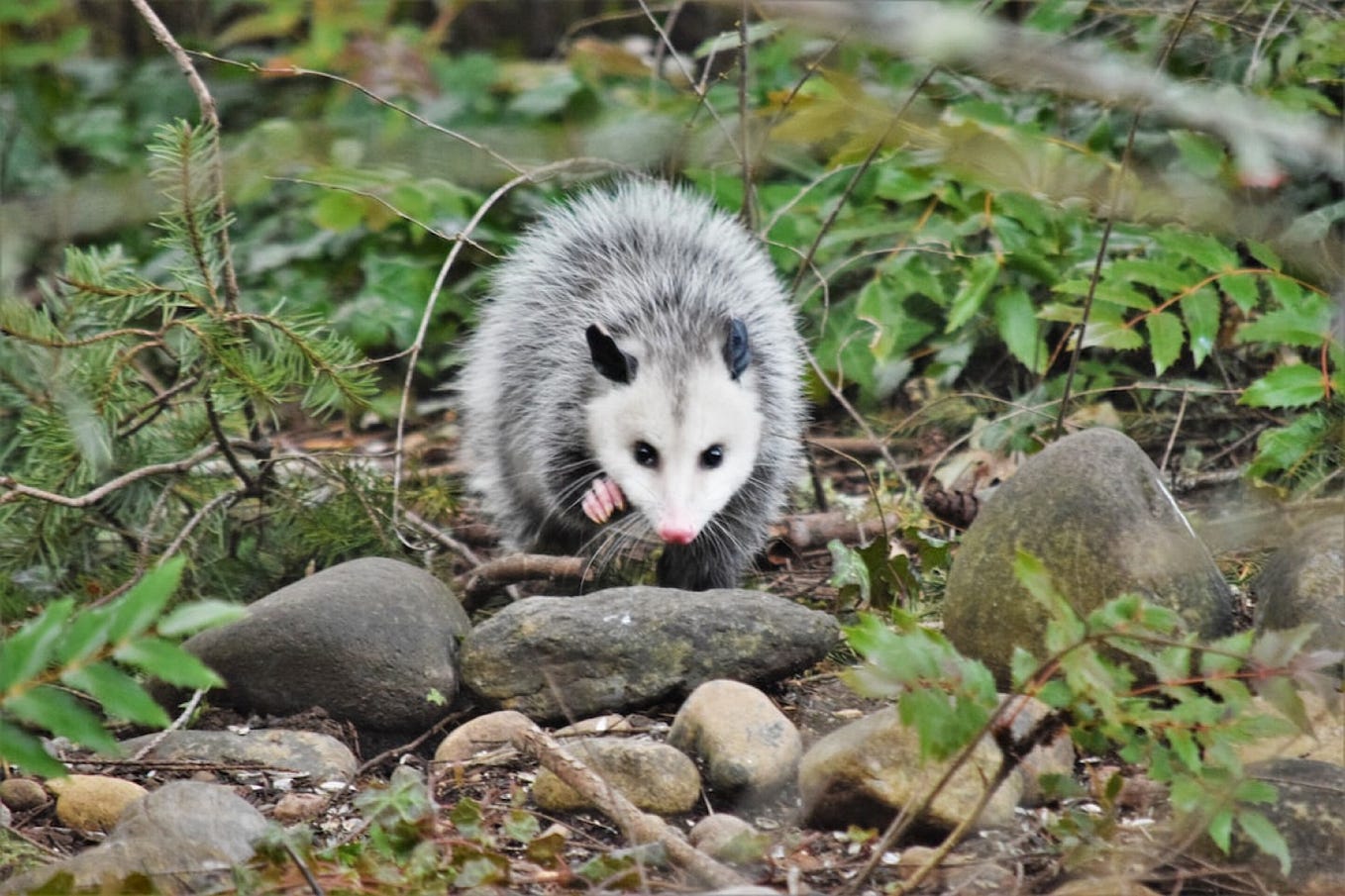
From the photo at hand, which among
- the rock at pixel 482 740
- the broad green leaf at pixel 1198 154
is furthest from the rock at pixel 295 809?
the broad green leaf at pixel 1198 154

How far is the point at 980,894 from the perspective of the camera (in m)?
2.08

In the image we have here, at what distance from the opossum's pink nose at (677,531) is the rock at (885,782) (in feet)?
2.63

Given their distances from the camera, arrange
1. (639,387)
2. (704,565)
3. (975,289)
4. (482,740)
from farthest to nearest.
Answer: (975,289) < (704,565) < (639,387) < (482,740)

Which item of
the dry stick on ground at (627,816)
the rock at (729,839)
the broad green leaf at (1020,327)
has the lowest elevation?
the rock at (729,839)

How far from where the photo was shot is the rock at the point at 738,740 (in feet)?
7.91

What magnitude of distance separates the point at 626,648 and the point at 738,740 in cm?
37

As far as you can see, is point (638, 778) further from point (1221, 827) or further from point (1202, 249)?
point (1202, 249)

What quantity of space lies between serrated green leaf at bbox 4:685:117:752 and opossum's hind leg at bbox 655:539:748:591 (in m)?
1.92

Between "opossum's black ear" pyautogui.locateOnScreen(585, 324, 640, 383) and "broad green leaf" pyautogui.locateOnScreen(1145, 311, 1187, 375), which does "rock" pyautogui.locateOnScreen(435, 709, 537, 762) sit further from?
"broad green leaf" pyautogui.locateOnScreen(1145, 311, 1187, 375)

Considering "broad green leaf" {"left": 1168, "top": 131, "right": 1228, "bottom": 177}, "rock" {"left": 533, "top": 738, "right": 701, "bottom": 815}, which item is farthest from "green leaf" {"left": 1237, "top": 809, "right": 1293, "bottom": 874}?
"broad green leaf" {"left": 1168, "top": 131, "right": 1228, "bottom": 177}

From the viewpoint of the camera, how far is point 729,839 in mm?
2205

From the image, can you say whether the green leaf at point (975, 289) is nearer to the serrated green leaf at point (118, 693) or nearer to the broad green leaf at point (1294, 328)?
the broad green leaf at point (1294, 328)

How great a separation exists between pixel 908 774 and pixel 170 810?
1048 mm

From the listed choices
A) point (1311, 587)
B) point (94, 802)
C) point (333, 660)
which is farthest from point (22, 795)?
point (1311, 587)
